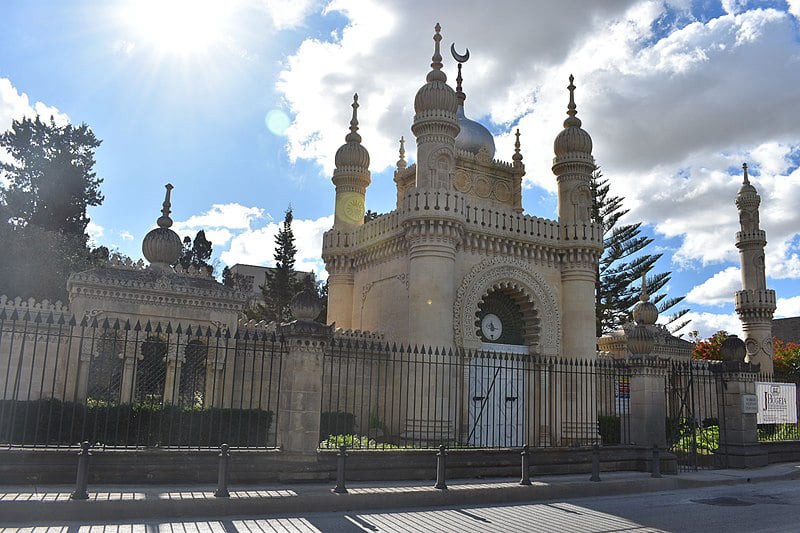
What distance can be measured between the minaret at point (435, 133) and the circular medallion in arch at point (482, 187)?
3851 mm

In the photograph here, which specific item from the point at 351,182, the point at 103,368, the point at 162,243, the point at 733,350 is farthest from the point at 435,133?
the point at 103,368

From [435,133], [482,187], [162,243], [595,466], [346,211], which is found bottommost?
[595,466]

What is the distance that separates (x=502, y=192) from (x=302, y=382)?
45.7ft

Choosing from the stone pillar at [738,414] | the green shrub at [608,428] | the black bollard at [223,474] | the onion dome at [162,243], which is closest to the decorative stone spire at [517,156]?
the green shrub at [608,428]

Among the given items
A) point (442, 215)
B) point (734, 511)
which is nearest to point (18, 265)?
point (442, 215)

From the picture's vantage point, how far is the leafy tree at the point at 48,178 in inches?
1278

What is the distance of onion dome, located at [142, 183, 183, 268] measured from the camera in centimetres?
1611

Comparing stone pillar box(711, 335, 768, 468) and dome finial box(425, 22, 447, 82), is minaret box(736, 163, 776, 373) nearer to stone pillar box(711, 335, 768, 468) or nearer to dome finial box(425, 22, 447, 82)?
stone pillar box(711, 335, 768, 468)

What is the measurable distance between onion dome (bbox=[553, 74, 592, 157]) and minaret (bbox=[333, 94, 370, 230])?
6.52 meters

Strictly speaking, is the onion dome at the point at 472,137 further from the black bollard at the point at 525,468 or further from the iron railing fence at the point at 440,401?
the black bollard at the point at 525,468

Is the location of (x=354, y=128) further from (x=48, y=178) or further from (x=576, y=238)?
(x=48, y=178)

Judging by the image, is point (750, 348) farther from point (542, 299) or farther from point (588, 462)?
point (588, 462)

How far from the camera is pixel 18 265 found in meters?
28.0

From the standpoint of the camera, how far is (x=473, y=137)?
915 inches
